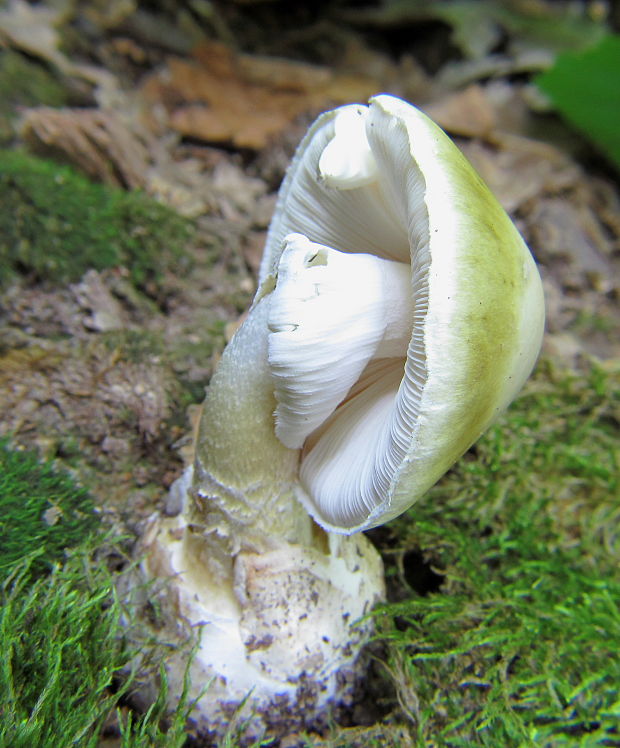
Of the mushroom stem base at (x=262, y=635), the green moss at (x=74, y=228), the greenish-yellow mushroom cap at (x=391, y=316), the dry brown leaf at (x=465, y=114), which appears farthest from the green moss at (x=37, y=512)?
the dry brown leaf at (x=465, y=114)

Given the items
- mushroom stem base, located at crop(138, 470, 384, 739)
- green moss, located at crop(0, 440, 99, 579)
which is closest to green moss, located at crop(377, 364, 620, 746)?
mushroom stem base, located at crop(138, 470, 384, 739)

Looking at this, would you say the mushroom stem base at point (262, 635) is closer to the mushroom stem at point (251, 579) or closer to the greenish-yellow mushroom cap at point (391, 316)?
the mushroom stem at point (251, 579)

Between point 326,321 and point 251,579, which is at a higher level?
point 326,321

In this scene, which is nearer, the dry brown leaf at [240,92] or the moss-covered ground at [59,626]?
the moss-covered ground at [59,626]

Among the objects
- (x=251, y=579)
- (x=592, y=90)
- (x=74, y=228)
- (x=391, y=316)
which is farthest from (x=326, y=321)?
(x=592, y=90)

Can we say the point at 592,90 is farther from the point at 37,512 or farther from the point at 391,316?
the point at 37,512

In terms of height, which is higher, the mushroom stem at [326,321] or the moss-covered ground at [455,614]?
the mushroom stem at [326,321]

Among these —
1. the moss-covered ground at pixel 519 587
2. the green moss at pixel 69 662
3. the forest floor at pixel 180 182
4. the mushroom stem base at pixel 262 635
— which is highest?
the forest floor at pixel 180 182
